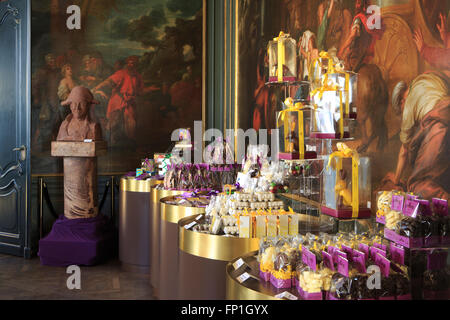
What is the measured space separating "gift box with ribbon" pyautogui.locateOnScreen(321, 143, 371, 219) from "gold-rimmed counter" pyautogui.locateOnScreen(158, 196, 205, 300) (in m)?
1.55

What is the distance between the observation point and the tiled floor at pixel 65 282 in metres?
5.47

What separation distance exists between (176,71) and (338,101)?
22.3 ft

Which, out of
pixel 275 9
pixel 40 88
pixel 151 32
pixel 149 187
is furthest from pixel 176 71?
pixel 275 9

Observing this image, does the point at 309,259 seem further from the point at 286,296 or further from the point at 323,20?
the point at 323,20

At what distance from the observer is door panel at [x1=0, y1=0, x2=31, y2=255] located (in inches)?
299

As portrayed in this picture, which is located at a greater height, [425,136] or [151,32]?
[151,32]

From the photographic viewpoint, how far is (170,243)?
14.2ft

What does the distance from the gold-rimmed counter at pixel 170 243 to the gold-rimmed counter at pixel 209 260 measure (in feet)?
3.14

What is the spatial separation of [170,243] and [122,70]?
18.0 ft

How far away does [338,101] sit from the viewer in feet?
9.41

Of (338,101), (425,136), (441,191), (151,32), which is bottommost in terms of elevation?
(441,191)

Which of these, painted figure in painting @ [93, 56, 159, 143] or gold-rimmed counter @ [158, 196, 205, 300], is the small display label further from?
painted figure in painting @ [93, 56, 159, 143]

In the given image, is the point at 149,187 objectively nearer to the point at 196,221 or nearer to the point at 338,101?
the point at 196,221

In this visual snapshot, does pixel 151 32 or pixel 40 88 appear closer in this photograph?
pixel 40 88
